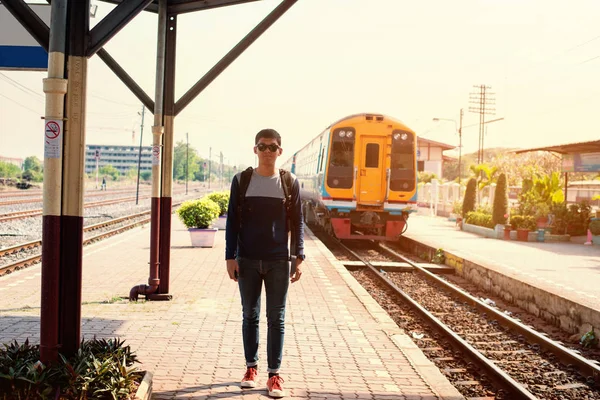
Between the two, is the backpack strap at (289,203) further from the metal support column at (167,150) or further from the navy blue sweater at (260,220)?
the metal support column at (167,150)

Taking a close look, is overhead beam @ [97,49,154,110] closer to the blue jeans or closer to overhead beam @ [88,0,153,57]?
overhead beam @ [88,0,153,57]

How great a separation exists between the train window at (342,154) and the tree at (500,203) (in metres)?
7.63

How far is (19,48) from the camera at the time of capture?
596cm

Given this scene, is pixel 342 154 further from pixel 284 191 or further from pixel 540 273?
pixel 284 191

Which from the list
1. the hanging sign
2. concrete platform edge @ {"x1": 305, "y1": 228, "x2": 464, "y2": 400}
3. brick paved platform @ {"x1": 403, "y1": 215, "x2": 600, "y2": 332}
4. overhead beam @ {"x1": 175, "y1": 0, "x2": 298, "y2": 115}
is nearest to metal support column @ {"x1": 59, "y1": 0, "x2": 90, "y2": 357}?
concrete platform edge @ {"x1": 305, "y1": 228, "x2": 464, "y2": 400}

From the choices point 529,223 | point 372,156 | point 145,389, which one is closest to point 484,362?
point 145,389

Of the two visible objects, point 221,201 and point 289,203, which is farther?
point 221,201

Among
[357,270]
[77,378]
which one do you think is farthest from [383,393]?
[357,270]

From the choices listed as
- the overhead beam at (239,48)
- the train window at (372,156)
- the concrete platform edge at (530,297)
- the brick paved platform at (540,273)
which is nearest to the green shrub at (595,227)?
the brick paved platform at (540,273)

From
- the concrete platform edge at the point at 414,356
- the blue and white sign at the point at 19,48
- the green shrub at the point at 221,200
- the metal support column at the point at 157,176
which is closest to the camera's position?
the concrete platform edge at the point at 414,356

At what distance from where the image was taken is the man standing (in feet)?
16.2

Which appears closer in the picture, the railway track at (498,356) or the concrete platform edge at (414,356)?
the concrete platform edge at (414,356)

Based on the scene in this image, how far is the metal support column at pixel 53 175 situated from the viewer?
4.51 m

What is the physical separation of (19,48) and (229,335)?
334cm
